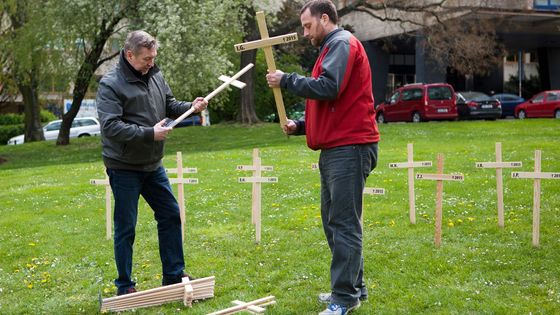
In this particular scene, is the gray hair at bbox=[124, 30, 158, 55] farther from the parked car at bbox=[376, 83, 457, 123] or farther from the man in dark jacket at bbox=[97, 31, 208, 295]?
the parked car at bbox=[376, 83, 457, 123]

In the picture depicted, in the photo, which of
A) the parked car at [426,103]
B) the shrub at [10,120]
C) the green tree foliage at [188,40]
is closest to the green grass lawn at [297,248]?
the green tree foliage at [188,40]

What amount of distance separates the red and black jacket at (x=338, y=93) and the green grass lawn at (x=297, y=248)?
144 cm

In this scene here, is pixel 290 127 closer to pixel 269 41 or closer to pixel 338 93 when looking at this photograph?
pixel 269 41

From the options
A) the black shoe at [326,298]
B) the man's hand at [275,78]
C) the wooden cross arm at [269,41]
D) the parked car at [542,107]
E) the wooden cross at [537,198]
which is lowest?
the black shoe at [326,298]

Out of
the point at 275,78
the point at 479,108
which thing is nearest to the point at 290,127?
the point at 275,78

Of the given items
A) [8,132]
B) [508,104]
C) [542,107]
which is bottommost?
[8,132]

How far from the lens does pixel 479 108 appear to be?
31.7m

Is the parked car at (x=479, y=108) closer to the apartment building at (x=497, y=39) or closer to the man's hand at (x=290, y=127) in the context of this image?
the apartment building at (x=497, y=39)

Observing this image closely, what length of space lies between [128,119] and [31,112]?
27.9m

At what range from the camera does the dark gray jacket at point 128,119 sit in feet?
19.5

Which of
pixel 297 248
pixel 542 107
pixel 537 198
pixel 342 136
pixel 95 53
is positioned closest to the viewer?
pixel 342 136

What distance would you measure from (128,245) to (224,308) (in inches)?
39.2

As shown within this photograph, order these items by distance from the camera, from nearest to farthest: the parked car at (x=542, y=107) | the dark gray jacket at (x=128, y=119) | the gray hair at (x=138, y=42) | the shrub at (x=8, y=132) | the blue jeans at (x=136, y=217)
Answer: the dark gray jacket at (x=128, y=119) < the gray hair at (x=138, y=42) < the blue jeans at (x=136, y=217) < the parked car at (x=542, y=107) < the shrub at (x=8, y=132)

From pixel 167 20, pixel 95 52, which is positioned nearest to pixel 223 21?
pixel 167 20
